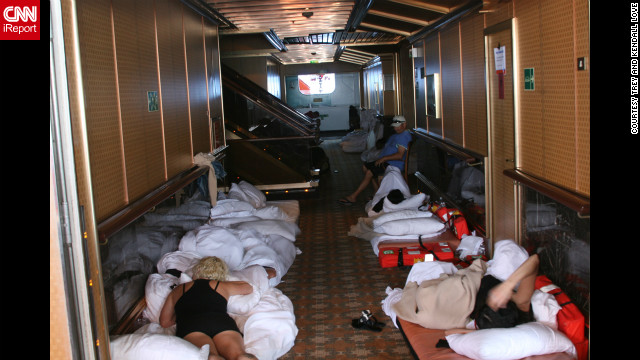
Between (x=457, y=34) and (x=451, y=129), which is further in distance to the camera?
(x=451, y=129)

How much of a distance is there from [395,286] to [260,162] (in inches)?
198

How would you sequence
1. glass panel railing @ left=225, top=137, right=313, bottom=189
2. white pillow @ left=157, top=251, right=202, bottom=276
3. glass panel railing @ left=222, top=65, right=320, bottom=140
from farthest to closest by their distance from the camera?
glass panel railing @ left=222, top=65, right=320, bottom=140
glass panel railing @ left=225, top=137, right=313, bottom=189
white pillow @ left=157, top=251, right=202, bottom=276

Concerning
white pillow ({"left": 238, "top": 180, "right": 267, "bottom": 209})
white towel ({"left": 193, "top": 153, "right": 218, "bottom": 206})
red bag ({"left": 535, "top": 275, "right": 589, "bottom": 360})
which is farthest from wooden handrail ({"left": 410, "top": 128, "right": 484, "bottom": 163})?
white towel ({"left": 193, "top": 153, "right": 218, "bottom": 206})

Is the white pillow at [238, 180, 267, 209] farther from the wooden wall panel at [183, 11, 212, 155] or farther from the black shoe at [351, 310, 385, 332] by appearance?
the black shoe at [351, 310, 385, 332]

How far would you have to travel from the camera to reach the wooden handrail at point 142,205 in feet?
12.8

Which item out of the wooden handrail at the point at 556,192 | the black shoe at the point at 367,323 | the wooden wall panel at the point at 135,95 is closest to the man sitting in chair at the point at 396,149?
the wooden wall panel at the point at 135,95

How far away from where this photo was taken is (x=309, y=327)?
201 inches

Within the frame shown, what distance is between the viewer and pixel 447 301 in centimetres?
456

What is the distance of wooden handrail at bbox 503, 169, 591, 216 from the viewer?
365 cm

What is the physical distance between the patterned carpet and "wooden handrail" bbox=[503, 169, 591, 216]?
1597 mm
